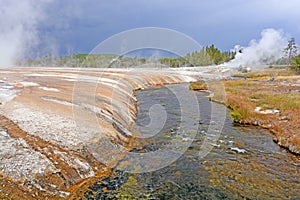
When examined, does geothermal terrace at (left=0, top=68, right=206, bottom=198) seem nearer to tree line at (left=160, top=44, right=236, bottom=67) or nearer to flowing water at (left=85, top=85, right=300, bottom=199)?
flowing water at (left=85, top=85, right=300, bottom=199)

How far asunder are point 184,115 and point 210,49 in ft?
515

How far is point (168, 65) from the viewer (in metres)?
187

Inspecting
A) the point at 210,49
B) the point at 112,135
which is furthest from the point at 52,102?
the point at 210,49

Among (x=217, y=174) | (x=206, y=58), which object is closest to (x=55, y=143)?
(x=217, y=174)

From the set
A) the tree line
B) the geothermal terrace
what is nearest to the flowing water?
the geothermal terrace

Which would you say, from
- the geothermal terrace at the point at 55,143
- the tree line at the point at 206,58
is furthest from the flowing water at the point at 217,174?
the tree line at the point at 206,58

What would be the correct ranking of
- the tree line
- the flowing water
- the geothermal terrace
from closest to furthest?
the geothermal terrace, the flowing water, the tree line

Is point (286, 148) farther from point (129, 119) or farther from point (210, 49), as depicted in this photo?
point (210, 49)

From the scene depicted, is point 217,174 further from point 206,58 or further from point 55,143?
point 206,58

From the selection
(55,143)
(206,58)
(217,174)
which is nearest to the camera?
(217,174)

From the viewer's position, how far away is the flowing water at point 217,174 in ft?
40.4

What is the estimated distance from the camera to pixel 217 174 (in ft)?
47.2

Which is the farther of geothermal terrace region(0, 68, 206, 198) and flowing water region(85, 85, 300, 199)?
flowing water region(85, 85, 300, 199)

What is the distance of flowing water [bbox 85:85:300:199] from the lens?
40.4 ft
